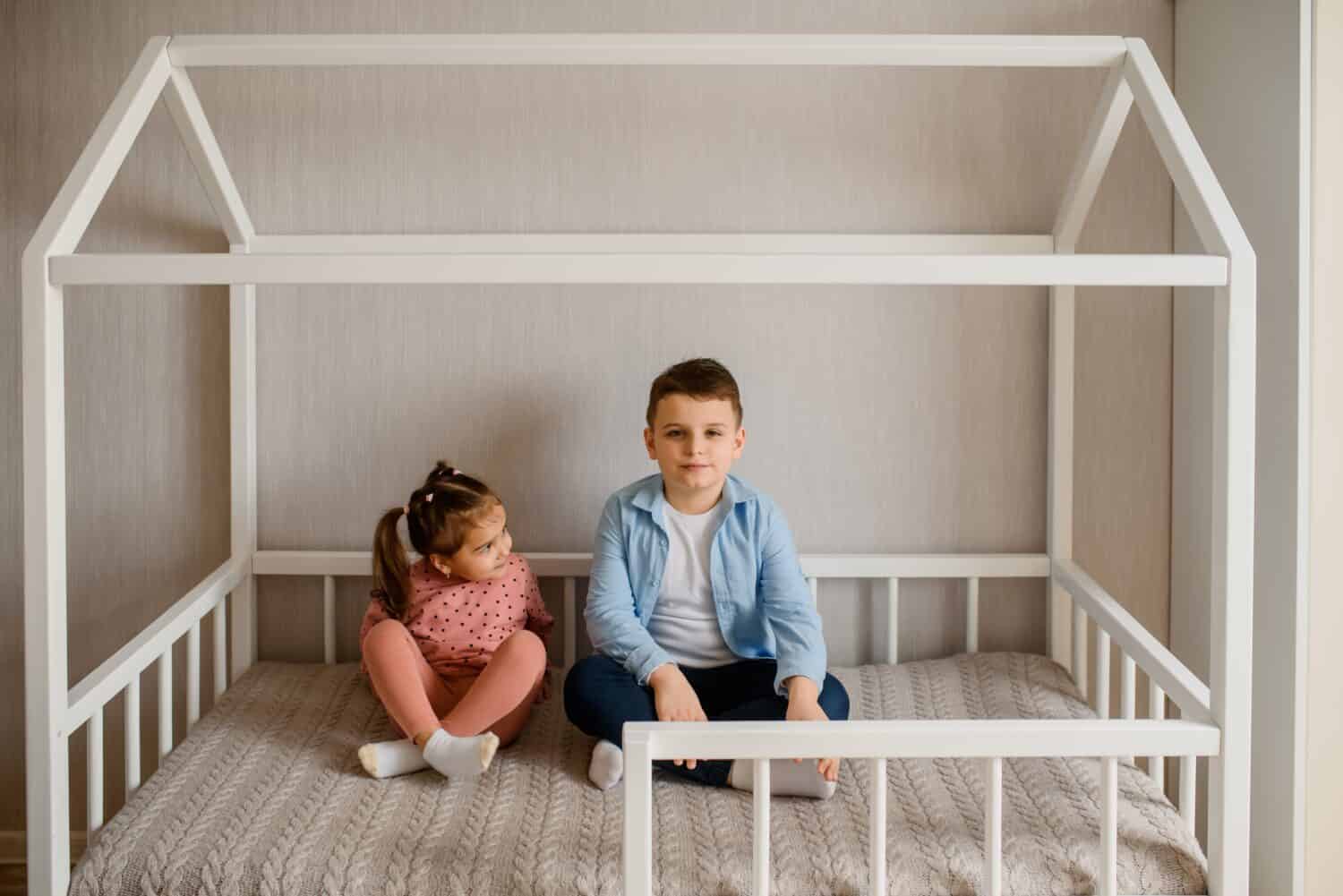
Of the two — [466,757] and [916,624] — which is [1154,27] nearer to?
[916,624]

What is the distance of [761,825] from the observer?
1.21m

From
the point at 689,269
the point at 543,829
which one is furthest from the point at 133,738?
the point at 689,269

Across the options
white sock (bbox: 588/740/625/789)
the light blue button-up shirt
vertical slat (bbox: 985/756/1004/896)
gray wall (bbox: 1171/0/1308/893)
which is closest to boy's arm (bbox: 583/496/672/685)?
the light blue button-up shirt

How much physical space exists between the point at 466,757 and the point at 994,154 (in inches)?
52.1

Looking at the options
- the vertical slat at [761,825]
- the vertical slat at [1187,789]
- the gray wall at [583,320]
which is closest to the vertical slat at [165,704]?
the gray wall at [583,320]

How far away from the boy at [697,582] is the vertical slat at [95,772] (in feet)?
2.02

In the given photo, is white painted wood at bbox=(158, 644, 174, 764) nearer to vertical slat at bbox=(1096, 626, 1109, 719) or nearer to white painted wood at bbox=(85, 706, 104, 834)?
white painted wood at bbox=(85, 706, 104, 834)

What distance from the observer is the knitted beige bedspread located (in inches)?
52.7

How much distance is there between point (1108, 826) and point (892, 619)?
0.82 metres

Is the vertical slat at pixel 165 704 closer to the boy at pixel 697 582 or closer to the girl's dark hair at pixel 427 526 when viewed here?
the girl's dark hair at pixel 427 526

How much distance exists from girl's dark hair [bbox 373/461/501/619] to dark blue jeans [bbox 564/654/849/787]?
0.92 ft

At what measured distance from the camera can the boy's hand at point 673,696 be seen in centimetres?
157

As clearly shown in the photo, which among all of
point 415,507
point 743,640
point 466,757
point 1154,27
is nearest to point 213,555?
point 415,507

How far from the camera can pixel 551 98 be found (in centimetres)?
202
